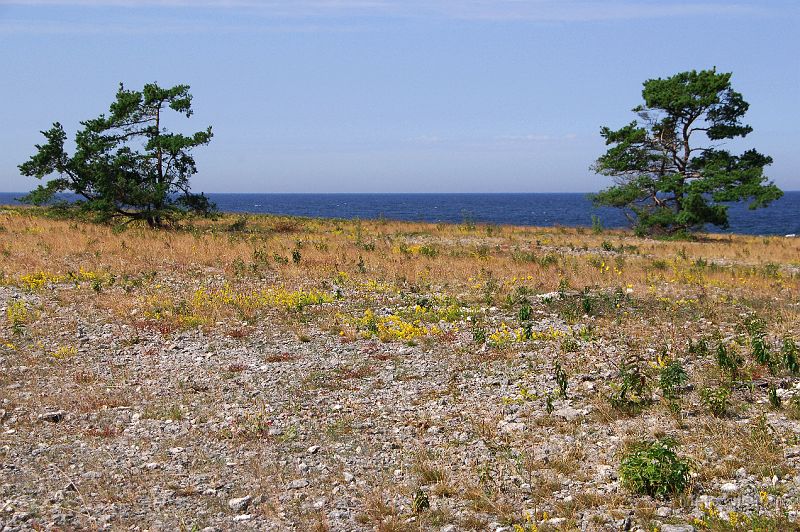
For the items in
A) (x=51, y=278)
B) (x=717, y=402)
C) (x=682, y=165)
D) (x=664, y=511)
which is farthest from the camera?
(x=682, y=165)

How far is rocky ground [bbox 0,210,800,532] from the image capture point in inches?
248

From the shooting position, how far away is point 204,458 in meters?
7.70

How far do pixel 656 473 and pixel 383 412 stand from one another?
408cm

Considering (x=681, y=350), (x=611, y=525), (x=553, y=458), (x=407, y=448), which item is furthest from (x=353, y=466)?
(x=681, y=350)

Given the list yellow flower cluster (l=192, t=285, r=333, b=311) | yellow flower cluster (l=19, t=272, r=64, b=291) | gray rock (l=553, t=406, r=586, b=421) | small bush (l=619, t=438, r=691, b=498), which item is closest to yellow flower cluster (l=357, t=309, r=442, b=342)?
yellow flower cluster (l=192, t=285, r=333, b=311)

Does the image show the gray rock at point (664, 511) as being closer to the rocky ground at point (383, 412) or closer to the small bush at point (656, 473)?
the rocky ground at point (383, 412)

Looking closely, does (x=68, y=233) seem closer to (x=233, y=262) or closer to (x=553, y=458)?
(x=233, y=262)

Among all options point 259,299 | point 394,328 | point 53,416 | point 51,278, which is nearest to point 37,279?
point 51,278

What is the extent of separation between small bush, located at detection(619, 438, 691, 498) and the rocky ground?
0.31 ft

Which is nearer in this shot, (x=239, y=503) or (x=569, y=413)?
(x=239, y=503)

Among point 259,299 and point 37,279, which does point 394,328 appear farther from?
point 37,279

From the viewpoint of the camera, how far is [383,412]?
9.16 m

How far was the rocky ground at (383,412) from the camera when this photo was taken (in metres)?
6.31

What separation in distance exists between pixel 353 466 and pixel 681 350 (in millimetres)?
7003
